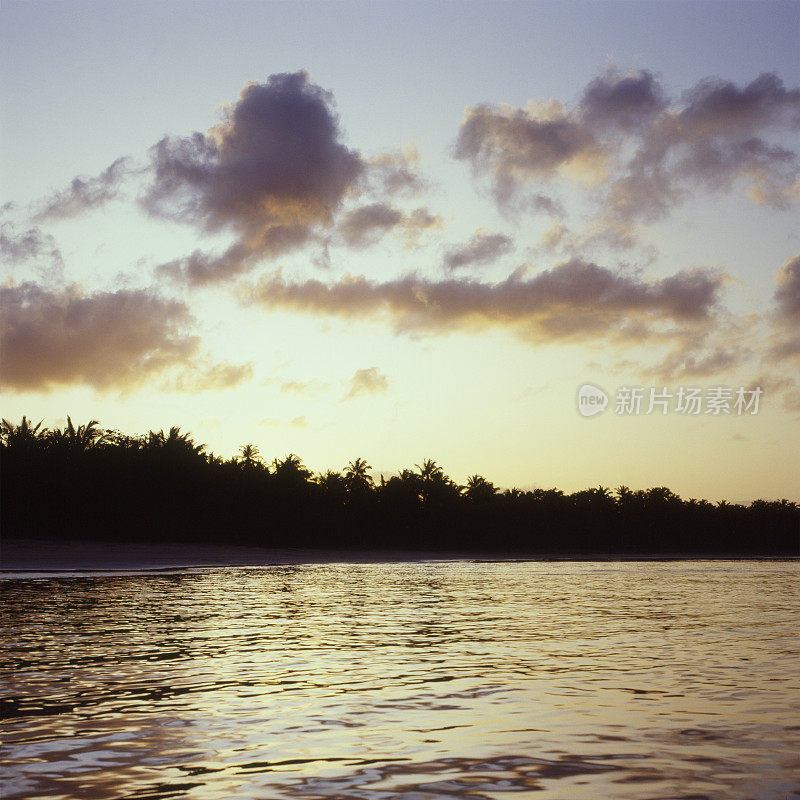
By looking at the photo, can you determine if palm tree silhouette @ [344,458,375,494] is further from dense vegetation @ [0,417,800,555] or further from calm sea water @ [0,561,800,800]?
calm sea water @ [0,561,800,800]

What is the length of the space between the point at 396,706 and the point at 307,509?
242 feet

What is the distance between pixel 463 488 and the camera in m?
113

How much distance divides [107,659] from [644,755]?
7.63 meters

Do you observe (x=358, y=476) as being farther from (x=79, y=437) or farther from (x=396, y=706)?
(x=396, y=706)

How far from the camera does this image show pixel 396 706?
28.9 ft

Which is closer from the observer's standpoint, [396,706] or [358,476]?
[396,706]

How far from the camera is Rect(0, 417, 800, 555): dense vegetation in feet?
211

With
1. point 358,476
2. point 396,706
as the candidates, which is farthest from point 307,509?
point 396,706

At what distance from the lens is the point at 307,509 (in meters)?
81.6

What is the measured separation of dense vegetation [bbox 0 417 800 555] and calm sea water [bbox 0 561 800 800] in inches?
1880

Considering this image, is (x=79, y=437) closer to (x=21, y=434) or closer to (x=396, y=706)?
(x=21, y=434)

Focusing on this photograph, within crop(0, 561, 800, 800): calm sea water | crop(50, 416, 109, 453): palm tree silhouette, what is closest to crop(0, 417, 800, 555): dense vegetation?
crop(50, 416, 109, 453): palm tree silhouette

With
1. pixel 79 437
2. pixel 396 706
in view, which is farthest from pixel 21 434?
pixel 396 706

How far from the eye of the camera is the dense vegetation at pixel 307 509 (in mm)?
64188
